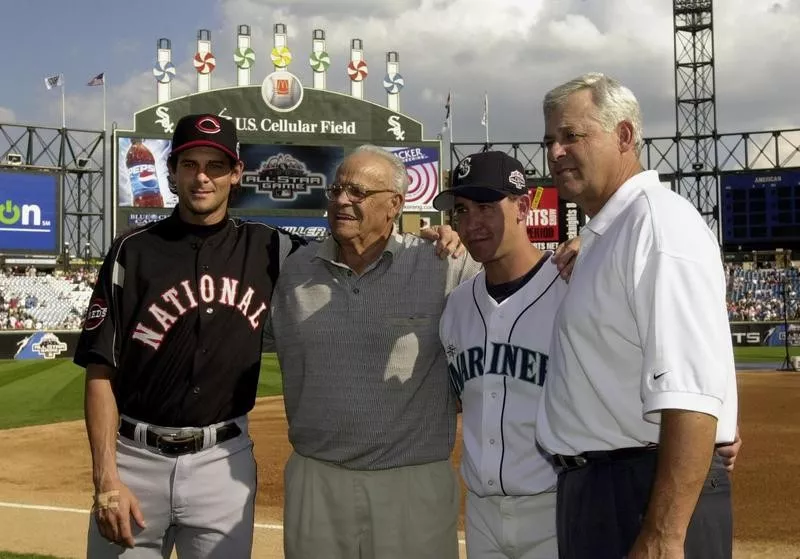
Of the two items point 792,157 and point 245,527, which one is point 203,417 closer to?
point 245,527

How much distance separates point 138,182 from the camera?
3238 cm

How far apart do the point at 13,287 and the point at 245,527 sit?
122 ft

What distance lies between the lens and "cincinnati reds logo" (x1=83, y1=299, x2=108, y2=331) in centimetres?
323

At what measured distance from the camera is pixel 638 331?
215 cm

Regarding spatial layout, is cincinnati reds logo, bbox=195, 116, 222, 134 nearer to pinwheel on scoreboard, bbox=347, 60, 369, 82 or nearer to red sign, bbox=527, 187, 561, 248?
red sign, bbox=527, 187, 561, 248

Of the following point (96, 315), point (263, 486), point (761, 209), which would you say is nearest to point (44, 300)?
point (263, 486)

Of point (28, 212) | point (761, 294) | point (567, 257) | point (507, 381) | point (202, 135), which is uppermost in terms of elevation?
point (28, 212)

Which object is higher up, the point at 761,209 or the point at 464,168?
the point at 761,209

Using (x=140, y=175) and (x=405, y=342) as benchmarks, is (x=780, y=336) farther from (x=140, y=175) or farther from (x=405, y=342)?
(x=405, y=342)

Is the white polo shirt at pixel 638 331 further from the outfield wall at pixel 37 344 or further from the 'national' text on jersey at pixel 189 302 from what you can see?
the outfield wall at pixel 37 344

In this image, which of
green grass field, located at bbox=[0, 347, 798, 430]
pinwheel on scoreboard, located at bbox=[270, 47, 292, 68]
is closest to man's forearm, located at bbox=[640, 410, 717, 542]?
green grass field, located at bbox=[0, 347, 798, 430]

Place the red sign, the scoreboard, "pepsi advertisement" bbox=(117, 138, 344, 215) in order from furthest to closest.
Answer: the scoreboard < "pepsi advertisement" bbox=(117, 138, 344, 215) < the red sign

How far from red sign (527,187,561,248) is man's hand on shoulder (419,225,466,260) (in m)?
25.7

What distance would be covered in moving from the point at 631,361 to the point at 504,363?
905mm
